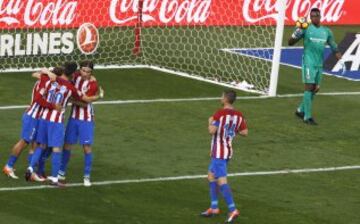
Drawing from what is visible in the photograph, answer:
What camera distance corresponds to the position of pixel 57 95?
18.5 m

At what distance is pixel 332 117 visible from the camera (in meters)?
25.0

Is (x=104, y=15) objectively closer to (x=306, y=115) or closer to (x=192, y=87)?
(x=192, y=87)

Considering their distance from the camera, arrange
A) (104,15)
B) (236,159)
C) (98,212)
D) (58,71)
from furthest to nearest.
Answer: (104,15), (236,159), (58,71), (98,212)

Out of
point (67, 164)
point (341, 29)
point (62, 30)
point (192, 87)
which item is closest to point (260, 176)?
point (67, 164)

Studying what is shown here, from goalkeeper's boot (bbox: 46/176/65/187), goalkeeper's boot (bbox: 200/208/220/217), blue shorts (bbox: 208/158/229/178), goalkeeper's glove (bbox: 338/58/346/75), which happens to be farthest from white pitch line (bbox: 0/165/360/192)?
goalkeeper's glove (bbox: 338/58/346/75)

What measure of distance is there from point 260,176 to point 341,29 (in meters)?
18.0

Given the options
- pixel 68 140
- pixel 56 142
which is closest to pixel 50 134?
pixel 56 142

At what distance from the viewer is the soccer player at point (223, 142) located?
17.0 m

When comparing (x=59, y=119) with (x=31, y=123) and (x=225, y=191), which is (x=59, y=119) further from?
(x=225, y=191)

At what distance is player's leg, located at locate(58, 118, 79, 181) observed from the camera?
61.3ft

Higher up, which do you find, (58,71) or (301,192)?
(58,71)

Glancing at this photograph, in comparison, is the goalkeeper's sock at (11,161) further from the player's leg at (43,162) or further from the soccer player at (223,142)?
the soccer player at (223,142)

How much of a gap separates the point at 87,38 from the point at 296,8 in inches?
366

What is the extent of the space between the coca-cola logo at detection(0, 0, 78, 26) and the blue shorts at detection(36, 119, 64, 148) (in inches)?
438
